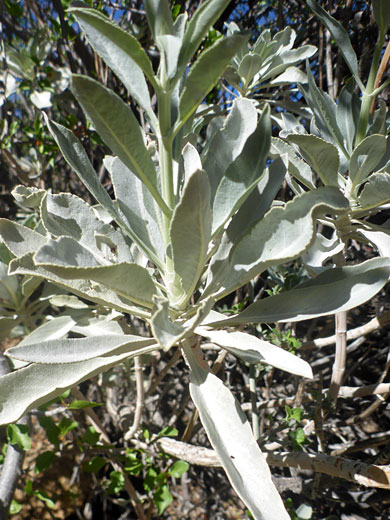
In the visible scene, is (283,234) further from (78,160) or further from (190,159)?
(78,160)

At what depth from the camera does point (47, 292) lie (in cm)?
130

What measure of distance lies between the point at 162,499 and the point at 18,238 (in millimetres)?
1100

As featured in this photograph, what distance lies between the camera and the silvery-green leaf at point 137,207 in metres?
0.84

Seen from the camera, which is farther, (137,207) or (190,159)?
(137,207)

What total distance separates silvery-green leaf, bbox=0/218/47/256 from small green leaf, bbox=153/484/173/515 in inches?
42.1

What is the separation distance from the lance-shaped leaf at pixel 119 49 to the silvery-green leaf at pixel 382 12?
57cm

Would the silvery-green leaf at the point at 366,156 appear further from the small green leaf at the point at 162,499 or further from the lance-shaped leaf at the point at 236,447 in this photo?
the small green leaf at the point at 162,499

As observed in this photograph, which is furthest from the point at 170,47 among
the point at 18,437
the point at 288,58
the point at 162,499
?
the point at 162,499

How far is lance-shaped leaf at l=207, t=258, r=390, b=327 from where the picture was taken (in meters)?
0.66

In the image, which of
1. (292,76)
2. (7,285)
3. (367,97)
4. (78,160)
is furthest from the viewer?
(292,76)

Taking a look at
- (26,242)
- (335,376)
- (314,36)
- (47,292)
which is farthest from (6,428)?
(314,36)

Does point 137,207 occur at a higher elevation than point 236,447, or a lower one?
higher

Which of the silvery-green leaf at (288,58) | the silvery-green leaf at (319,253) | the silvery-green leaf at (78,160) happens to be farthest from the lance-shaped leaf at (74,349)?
the silvery-green leaf at (288,58)

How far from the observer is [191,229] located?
0.63 m
